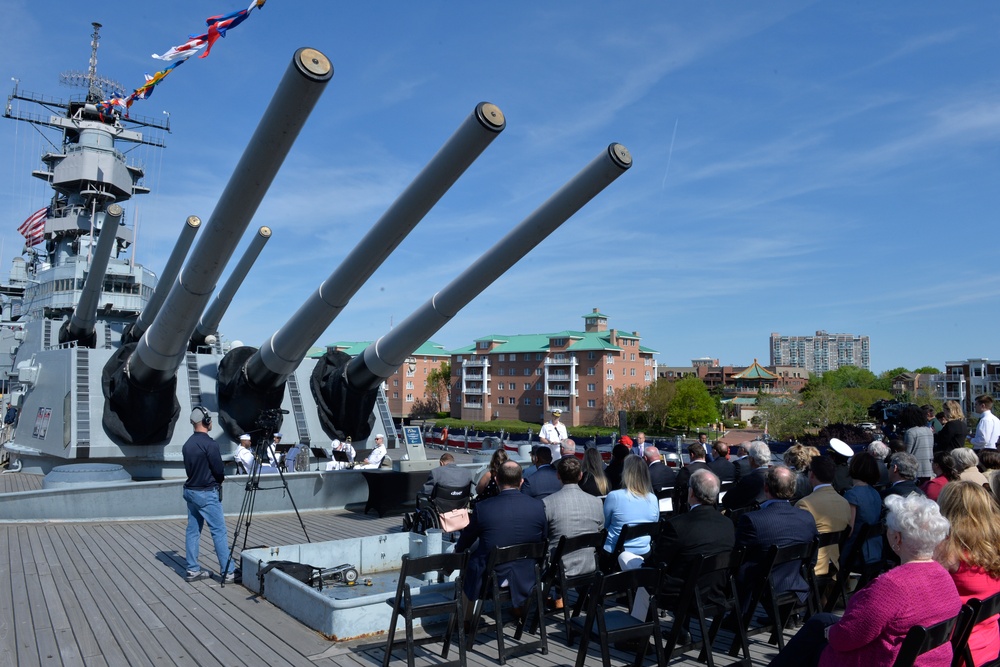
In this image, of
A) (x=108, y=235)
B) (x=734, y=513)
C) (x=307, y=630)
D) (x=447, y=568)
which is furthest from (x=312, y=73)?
(x=108, y=235)

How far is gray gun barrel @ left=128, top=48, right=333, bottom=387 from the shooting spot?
4324 millimetres

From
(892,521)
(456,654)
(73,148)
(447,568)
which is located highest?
(73,148)

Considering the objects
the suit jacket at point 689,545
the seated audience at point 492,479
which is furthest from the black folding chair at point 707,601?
the seated audience at point 492,479

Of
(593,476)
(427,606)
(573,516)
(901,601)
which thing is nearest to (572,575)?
(573,516)

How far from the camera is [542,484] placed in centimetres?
607

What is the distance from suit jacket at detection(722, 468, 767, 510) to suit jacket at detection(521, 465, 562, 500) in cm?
147

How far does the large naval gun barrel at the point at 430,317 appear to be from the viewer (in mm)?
6230

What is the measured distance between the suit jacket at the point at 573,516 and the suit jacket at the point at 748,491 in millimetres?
1606

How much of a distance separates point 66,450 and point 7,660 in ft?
19.0

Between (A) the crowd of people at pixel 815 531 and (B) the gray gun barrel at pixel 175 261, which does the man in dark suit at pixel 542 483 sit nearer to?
(A) the crowd of people at pixel 815 531

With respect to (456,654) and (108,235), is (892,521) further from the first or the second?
(108,235)

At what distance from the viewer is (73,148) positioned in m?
18.3

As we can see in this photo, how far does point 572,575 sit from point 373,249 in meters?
3.39

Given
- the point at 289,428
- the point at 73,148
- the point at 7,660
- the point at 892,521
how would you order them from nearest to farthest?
the point at 892,521 → the point at 7,660 → the point at 289,428 → the point at 73,148
